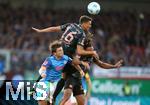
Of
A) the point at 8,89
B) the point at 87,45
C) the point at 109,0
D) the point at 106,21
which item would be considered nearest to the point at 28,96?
the point at 8,89

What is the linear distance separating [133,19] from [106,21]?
5.56 ft

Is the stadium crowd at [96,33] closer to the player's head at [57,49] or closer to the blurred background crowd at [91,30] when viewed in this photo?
the blurred background crowd at [91,30]

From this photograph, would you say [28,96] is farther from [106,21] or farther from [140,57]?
[106,21]

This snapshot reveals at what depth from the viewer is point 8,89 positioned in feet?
47.5

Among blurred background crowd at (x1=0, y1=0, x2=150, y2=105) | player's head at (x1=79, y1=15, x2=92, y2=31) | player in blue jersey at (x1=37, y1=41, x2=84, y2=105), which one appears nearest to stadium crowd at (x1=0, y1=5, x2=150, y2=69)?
blurred background crowd at (x1=0, y1=0, x2=150, y2=105)

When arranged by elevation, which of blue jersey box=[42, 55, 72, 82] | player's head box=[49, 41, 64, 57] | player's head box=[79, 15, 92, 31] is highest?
player's head box=[79, 15, 92, 31]

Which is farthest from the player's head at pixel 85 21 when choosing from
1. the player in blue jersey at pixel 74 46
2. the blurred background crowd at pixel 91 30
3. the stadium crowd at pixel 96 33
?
the stadium crowd at pixel 96 33

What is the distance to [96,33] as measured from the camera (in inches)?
1193

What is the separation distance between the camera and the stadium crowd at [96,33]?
27.5 metres

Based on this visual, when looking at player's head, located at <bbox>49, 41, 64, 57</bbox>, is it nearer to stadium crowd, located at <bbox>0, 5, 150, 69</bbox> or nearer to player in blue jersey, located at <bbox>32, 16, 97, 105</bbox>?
player in blue jersey, located at <bbox>32, 16, 97, 105</bbox>

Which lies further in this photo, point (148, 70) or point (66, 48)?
point (148, 70)

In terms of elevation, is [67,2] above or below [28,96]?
above

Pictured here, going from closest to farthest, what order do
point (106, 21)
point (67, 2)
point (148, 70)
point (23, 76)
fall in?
1. point (23, 76)
2. point (148, 70)
3. point (106, 21)
4. point (67, 2)

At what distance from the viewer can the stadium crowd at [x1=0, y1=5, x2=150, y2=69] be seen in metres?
27.5
